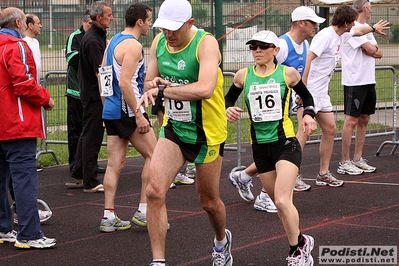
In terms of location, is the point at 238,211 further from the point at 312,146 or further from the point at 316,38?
the point at 312,146

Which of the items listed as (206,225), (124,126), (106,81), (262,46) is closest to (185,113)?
(262,46)

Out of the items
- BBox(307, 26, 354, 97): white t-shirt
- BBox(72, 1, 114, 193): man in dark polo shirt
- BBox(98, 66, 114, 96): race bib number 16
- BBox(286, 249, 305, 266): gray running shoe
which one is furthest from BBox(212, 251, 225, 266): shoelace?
BBox(307, 26, 354, 97): white t-shirt

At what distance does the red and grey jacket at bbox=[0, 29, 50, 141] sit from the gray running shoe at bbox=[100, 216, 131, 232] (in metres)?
1.20

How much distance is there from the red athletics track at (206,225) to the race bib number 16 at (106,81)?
134 centimetres

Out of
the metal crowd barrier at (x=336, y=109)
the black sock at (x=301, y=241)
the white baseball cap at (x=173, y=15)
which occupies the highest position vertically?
the white baseball cap at (x=173, y=15)

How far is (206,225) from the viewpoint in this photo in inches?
320

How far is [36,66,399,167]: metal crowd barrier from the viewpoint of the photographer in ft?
41.8

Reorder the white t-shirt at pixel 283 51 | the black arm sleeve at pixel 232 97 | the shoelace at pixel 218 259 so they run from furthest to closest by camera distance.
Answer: the white t-shirt at pixel 283 51
the black arm sleeve at pixel 232 97
the shoelace at pixel 218 259

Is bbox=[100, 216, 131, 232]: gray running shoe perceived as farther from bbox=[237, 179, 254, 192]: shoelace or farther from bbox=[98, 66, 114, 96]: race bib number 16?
bbox=[237, 179, 254, 192]: shoelace

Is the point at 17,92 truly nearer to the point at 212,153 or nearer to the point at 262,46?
the point at 212,153

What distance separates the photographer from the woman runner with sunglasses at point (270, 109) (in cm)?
678

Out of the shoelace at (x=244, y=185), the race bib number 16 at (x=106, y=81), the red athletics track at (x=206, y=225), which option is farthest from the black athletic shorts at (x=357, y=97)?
the race bib number 16 at (x=106, y=81)

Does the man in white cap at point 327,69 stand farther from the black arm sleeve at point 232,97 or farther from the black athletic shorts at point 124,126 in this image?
the black arm sleeve at point 232,97

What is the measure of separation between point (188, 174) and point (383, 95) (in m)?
5.31
